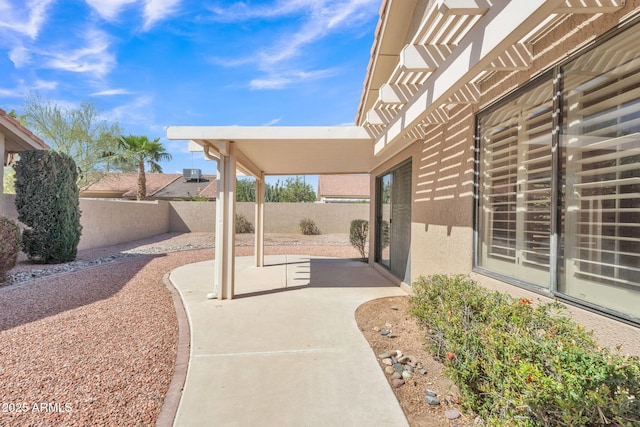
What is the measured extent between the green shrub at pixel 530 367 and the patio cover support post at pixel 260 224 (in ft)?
25.4

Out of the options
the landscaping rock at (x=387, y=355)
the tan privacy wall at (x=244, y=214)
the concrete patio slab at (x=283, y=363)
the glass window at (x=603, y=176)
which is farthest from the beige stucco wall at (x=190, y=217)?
the glass window at (x=603, y=176)

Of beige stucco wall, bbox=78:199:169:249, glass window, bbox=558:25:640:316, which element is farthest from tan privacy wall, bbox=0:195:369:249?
glass window, bbox=558:25:640:316

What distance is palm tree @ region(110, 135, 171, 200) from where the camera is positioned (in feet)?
81.2

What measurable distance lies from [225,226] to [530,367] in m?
5.52

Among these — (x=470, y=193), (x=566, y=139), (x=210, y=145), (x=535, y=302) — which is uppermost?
(x=210, y=145)

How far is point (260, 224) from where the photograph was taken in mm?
11102

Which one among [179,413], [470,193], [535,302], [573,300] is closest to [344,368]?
[179,413]

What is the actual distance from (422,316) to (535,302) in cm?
126

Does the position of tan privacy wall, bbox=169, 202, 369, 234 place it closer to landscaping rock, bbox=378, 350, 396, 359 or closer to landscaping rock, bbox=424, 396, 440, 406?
landscaping rock, bbox=378, 350, 396, 359

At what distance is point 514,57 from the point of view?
3254 mm

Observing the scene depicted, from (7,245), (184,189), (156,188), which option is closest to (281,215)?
(7,245)

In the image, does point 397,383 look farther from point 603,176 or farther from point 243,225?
point 243,225

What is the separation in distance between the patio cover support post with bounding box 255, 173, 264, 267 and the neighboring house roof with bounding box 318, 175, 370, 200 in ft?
81.5

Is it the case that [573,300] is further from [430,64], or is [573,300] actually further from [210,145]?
[210,145]
